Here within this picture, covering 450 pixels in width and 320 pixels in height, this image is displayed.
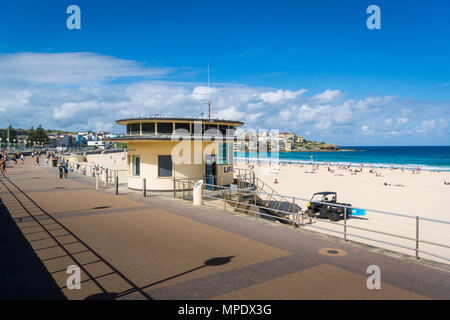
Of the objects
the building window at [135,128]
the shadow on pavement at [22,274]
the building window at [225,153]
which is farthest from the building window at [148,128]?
the shadow on pavement at [22,274]

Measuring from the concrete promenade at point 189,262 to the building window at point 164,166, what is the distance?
5900mm

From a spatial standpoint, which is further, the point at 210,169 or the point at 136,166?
the point at 136,166

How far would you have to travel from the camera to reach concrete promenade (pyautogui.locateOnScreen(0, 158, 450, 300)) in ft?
18.4

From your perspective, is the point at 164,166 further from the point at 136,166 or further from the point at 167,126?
the point at 167,126

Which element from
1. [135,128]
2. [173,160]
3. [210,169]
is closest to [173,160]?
[173,160]

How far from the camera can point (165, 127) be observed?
56.4ft

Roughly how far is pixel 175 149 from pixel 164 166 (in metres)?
1.15

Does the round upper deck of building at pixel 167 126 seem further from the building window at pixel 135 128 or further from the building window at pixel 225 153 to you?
the building window at pixel 225 153

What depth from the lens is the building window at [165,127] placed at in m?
17.2

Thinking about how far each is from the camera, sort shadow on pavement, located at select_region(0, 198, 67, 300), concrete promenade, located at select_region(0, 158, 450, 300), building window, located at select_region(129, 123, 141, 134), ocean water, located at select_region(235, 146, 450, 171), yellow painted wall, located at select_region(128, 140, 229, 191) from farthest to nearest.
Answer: ocean water, located at select_region(235, 146, 450, 171) < building window, located at select_region(129, 123, 141, 134) < yellow painted wall, located at select_region(128, 140, 229, 191) < concrete promenade, located at select_region(0, 158, 450, 300) < shadow on pavement, located at select_region(0, 198, 67, 300)

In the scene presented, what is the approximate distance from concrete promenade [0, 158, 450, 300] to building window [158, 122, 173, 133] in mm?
6480

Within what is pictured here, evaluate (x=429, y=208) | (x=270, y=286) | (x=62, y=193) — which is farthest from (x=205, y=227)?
(x=429, y=208)

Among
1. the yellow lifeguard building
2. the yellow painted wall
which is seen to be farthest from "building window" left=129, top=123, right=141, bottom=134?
the yellow painted wall

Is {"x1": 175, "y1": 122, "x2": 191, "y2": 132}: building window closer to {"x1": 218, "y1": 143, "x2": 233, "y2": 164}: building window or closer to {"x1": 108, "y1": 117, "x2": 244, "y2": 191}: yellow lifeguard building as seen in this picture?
{"x1": 108, "y1": 117, "x2": 244, "y2": 191}: yellow lifeguard building
